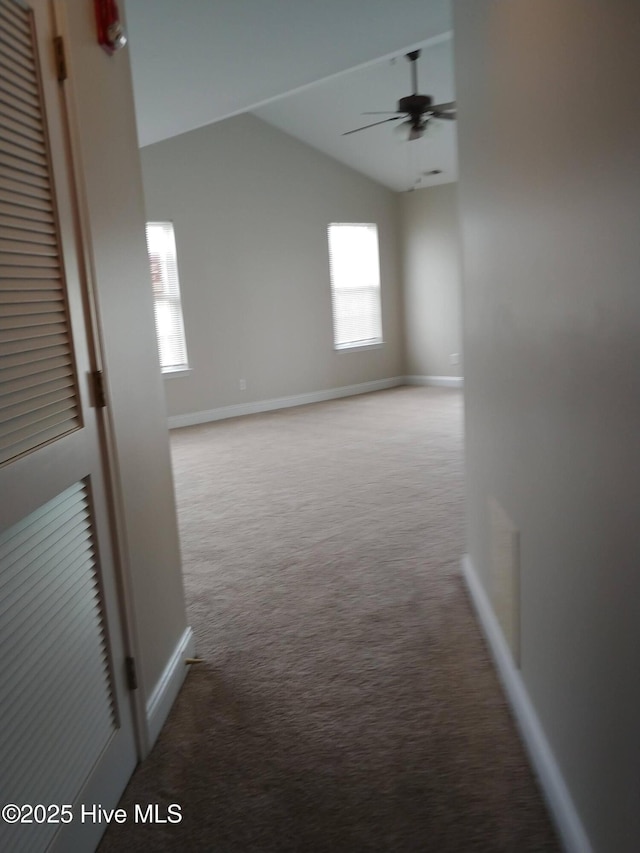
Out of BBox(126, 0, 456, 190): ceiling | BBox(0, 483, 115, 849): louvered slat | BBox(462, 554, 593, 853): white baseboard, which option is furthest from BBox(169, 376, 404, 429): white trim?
BBox(0, 483, 115, 849): louvered slat

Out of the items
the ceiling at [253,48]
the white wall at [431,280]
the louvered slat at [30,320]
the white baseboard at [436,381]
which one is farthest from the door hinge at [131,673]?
the white baseboard at [436,381]

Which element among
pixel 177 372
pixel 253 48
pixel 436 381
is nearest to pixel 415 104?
pixel 253 48

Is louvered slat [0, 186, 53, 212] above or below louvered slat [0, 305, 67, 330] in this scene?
above

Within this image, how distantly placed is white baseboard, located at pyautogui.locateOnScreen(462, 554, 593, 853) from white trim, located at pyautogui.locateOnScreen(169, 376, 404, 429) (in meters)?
4.79

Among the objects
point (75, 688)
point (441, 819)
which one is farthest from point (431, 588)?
point (75, 688)

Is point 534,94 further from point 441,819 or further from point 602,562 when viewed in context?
point 441,819

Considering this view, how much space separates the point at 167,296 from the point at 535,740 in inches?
223

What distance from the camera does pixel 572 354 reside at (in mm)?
1309

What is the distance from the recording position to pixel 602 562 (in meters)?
1.19

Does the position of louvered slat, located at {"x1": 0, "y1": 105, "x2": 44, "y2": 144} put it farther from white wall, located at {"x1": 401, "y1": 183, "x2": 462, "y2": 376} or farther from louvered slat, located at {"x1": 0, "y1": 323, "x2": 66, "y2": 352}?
white wall, located at {"x1": 401, "y1": 183, "x2": 462, "y2": 376}

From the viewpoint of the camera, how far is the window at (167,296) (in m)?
6.37

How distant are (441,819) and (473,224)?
1.85 m

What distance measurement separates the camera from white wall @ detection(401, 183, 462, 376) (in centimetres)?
785

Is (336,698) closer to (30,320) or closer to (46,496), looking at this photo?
(46,496)
